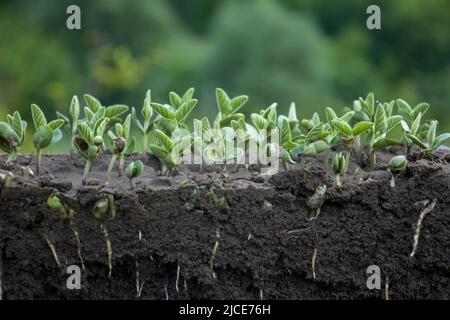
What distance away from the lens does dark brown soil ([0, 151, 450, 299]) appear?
1.83 m

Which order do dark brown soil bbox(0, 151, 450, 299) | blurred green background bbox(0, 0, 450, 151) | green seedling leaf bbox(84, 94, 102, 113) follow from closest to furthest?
dark brown soil bbox(0, 151, 450, 299), green seedling leaf bbox(84, 94, 102, 113), blurred green background bbox(0, 0, 450, 151)

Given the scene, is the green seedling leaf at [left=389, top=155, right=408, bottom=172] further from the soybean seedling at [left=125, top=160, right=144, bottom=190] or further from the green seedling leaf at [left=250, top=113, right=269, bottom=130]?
the soybean seedling at [left=125, top=160, right=144, bottom=190]

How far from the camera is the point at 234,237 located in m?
1.91

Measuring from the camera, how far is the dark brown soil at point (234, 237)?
1.83 meters

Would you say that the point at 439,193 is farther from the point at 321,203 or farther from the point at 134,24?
the point at 134,24

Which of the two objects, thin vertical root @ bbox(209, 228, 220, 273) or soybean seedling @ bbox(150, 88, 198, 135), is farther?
soybean seedling @ bbox(150, 88, 198, 135)

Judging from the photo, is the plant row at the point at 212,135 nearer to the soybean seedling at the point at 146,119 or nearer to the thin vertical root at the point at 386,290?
the soybean seedling at the point at 146,119

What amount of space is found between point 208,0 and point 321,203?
8030 millimetres

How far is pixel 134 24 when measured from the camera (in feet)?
29.1

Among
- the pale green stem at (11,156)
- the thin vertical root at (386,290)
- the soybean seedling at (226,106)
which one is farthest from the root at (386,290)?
the pale green stem at (11,156)

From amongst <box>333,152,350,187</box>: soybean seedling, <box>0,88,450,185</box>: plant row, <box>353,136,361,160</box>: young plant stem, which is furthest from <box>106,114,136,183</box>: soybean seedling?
<box>353,136,361,160</box>: young plant stem

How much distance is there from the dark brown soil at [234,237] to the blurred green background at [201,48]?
5.77 meters

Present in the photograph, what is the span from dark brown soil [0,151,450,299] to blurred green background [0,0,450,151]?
5766 mm
